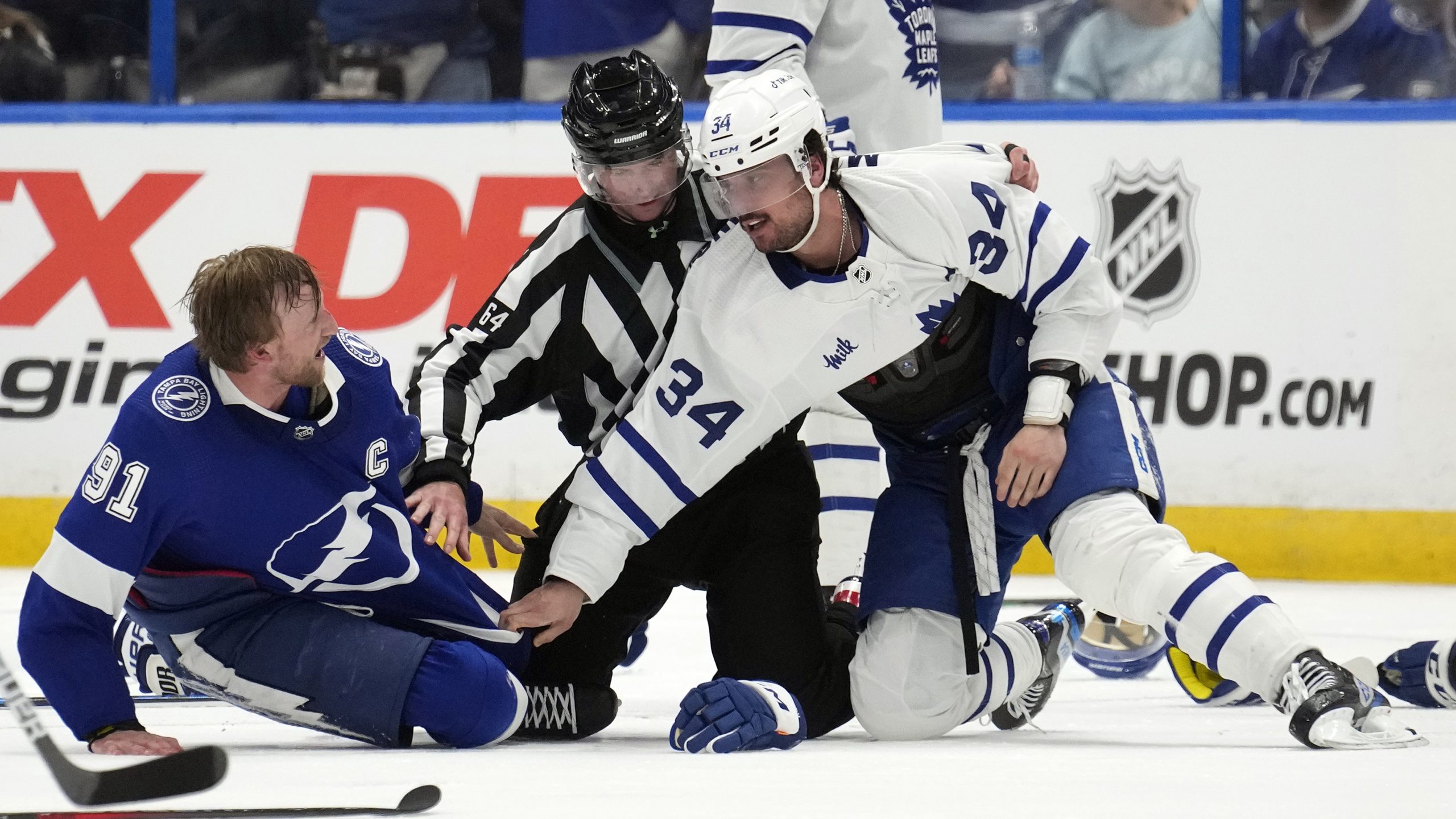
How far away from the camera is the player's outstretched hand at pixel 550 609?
2.56 m

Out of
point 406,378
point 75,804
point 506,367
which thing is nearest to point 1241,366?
point 406,378

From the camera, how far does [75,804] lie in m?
1.74

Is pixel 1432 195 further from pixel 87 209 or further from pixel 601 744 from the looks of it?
pixel 87 209

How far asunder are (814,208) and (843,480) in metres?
0.99

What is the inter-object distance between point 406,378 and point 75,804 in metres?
3.57

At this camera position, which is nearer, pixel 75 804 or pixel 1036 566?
pixel 75 804

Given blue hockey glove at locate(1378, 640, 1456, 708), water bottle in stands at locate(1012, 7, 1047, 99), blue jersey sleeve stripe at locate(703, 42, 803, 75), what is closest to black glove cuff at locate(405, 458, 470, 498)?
blue jersey sleeve stripe at locate(703, 42, 803, 75)

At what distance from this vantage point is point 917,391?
8.99 feet

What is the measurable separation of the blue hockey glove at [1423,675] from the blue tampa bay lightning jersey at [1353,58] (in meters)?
2.85

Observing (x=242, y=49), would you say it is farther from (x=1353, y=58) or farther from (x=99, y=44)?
(x=1353, y=58)

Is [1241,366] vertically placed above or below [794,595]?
below

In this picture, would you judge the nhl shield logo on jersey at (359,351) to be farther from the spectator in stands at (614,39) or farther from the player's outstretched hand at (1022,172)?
the spectator in stands at (614,39)

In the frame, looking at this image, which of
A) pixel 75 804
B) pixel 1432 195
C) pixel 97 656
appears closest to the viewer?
pixel 75 804

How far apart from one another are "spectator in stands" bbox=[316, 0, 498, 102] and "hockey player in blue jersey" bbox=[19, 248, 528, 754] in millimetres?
3073
